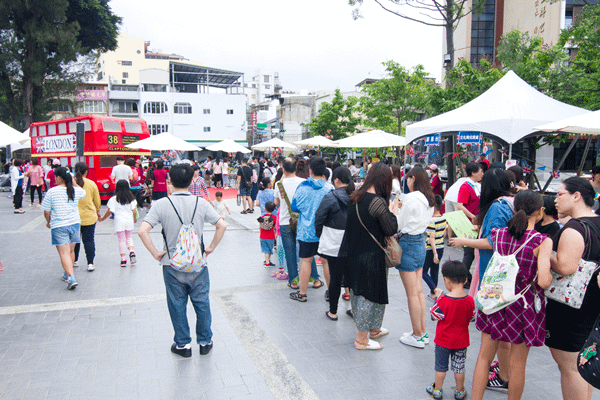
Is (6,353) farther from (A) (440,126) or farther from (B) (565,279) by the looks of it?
(A) (440,126)

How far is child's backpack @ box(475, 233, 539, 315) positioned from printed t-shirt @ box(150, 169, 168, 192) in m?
10.6

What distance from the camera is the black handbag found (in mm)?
2203

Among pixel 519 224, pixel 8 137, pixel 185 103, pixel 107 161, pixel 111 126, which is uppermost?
pixel 185 103

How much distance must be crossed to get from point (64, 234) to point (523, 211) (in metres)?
5.74

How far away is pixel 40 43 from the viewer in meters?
24.2

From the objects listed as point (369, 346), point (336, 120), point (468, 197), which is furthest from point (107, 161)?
point (336, 120)

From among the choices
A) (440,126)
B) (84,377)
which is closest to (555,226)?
(84,377)

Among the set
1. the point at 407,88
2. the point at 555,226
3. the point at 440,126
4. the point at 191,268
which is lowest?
the point at 191,268

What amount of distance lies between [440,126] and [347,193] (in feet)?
14.3

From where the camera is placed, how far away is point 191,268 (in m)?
3.81

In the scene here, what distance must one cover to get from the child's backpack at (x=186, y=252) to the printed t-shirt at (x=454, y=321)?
2.09 metres

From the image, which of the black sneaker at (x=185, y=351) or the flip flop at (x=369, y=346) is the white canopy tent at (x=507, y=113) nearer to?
the flip flop at (x=369, y=346)

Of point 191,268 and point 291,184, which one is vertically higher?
point 291,184

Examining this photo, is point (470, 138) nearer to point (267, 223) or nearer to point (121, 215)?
point (267, 223)
